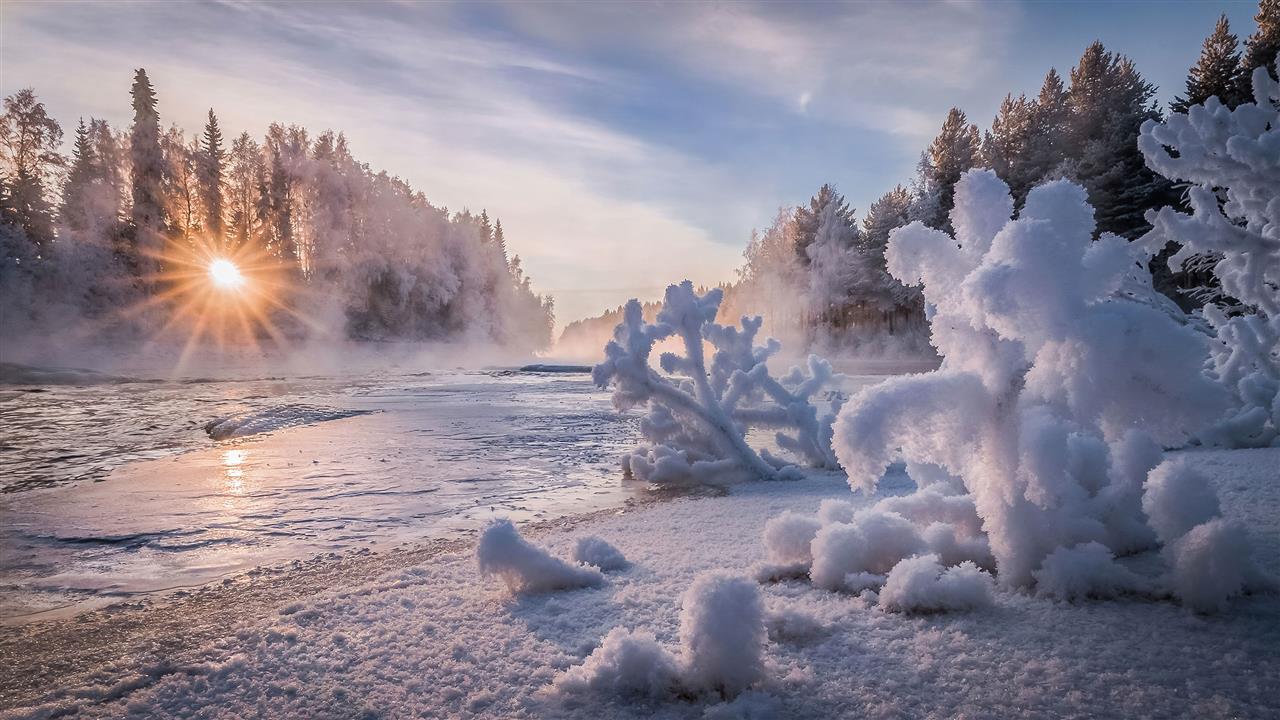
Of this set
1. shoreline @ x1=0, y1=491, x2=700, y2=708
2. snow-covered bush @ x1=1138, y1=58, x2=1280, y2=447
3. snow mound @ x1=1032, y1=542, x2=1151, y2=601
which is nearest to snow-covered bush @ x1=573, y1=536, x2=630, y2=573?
shoreline @ x1=0, y1=491, x2=700, y2=708

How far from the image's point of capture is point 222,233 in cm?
3638

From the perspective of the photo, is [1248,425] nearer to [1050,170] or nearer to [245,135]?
[1050,170]

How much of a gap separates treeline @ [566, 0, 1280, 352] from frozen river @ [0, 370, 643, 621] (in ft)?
68.5

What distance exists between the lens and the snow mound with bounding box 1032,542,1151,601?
199 cm

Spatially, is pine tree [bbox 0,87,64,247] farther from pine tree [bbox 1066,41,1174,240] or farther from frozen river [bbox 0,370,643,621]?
pine tree [bbox 1066,41,1174,240]

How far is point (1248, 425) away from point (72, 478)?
415 inches

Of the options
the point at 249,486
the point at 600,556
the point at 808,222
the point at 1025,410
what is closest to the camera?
the point at 1025,410

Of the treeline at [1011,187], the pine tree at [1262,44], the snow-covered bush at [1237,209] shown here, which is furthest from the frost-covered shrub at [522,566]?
the pine tree at [1262,44]

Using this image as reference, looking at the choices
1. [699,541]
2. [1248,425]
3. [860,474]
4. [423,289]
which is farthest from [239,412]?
[423,289]

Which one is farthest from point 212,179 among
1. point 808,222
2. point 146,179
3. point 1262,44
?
point 1262,44

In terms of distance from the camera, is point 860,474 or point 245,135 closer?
point 860,474

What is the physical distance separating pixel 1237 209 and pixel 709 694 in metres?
6.79

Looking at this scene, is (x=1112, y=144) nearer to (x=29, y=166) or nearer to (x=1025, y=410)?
(x=1025, y=410)

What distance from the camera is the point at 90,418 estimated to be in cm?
1095
